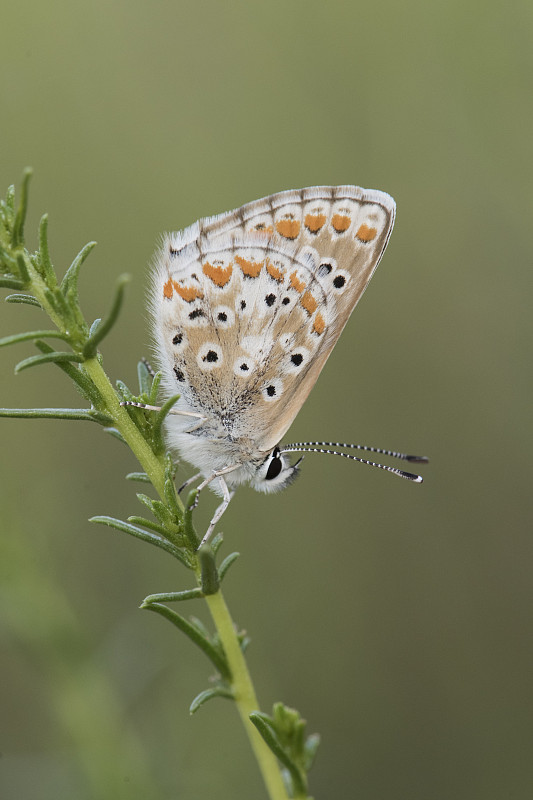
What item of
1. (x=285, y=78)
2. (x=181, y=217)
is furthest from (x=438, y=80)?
(x=181, y=217)

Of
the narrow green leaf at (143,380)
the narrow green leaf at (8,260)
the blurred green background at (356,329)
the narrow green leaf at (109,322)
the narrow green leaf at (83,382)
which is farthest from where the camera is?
the blurred green background at (356,329)

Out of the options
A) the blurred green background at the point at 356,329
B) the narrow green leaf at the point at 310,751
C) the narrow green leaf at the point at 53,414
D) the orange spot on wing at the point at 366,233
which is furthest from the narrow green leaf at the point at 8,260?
the blurred green background at the point at 356,329

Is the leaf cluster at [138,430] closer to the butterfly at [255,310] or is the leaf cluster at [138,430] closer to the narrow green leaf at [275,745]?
the narrow green leaf at [275,745]

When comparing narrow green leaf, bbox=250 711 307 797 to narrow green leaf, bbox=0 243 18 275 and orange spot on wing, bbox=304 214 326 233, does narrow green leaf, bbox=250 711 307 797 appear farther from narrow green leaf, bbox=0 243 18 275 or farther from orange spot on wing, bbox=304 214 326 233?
orange spot on wing, bbox=304 214 326 233

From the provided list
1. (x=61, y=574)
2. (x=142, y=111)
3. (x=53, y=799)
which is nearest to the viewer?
(x=53, y=799)

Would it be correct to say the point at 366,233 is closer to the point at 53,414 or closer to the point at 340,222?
the point at 340,222

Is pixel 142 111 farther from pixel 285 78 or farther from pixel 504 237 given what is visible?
pixel 504 237
